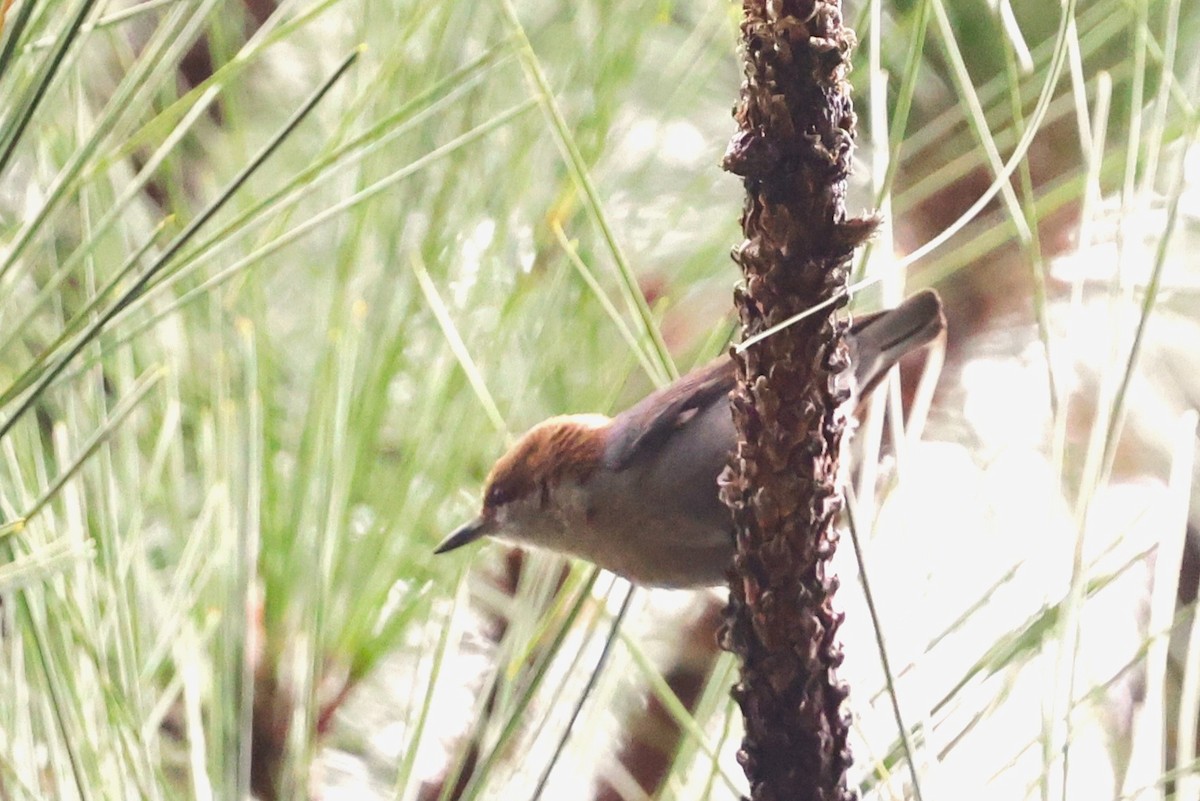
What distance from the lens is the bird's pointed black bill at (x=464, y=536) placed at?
0.86m

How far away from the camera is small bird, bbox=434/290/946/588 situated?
0.89 meters

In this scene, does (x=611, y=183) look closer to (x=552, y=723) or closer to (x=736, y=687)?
(x=552, y=723)

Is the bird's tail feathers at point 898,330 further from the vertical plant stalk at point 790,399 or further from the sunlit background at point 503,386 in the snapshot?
the vertical plant stalk at point 790,399

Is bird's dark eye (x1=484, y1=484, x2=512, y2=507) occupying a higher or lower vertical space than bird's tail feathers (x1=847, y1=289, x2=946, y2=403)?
lower

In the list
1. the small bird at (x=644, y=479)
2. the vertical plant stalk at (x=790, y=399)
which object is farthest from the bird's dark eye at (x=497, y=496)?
the vertical plant stalk at (x=790, y=399)

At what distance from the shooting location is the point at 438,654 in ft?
2.10

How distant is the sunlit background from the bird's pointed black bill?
0.02 metres

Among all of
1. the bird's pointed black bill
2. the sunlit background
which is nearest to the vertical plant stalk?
the sunlit background

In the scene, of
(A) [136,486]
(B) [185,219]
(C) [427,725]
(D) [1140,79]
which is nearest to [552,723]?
(C) [427,725]

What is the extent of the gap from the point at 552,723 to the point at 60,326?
0.43m

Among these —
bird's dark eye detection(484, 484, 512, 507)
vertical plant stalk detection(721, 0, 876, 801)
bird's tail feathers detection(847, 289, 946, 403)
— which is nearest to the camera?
vertical plant stalk detection(721, 0, 876, 801)

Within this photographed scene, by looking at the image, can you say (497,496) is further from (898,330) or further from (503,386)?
(898,330)

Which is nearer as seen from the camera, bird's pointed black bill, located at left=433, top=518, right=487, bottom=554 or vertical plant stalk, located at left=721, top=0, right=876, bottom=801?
vertical plant stalk, located at left=721, top=0, right=876, bottom=801

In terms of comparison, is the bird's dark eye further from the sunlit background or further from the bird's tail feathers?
the bird's tail feathers
